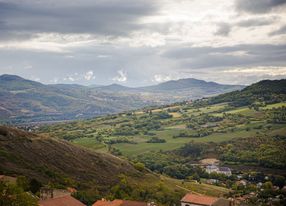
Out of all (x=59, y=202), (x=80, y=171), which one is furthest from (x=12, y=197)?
(x=80, y=171)

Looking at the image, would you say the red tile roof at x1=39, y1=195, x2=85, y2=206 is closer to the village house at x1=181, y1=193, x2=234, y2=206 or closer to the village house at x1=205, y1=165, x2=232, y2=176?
the village house at x1=181, y1=193, x2=234, y2=206

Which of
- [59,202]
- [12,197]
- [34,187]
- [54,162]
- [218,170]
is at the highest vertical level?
[12,197]

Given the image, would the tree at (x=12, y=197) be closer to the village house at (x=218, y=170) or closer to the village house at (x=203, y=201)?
the village house at (x=203, y=201)

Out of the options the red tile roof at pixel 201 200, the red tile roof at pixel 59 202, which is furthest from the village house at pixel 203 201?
the red tile roof at pixel 59 202

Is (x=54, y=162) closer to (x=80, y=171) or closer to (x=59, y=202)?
(x=80, y=171)

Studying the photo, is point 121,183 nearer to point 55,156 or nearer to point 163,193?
point 163,193

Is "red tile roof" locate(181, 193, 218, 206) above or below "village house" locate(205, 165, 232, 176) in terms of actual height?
above

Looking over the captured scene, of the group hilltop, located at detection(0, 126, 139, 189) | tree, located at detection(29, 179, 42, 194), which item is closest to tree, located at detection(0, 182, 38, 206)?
tree, located at detection(29, 179, 42, 194)

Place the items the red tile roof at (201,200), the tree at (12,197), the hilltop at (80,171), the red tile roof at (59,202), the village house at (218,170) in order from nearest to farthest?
the tree at (12,197) < the red tile roof at (59,202) < the red tile roof at (201,200) < the hilltop at (80,171) < the village house at (218,170)

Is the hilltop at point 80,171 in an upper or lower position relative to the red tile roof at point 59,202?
lower

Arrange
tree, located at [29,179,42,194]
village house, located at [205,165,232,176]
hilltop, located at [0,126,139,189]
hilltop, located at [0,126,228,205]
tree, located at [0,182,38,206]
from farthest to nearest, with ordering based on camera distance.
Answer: village house, located at [205,165,232,176]
hilltop, located at [0,126,139,189]
hilltop, located at [0,126,228,205]
tree, located at [29,179,42,194]
tree, located at [0,182,38,206]

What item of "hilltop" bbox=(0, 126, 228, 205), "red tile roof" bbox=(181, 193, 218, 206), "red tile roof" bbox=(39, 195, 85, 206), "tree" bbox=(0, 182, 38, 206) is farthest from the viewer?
"hilltop" bbox=(0, 126, 228, 205)
